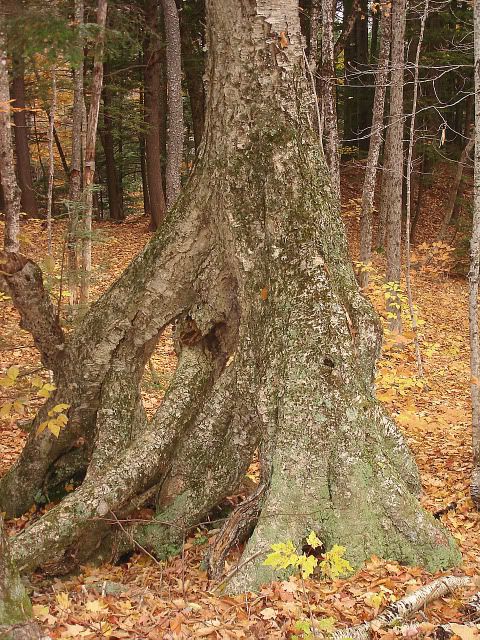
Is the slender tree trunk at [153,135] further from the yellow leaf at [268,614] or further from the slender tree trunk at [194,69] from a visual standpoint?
the yellow leaf at [268,614]

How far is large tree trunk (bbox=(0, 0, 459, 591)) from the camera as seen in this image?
4.98 meters

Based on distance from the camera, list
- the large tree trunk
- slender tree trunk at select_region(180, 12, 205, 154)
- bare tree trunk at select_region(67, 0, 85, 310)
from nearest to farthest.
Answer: the large tree trunk
bare tree trunk at select_region(67, 0, 85, 310)
slender tree trunk at select_region(180, 12, 205, 154)

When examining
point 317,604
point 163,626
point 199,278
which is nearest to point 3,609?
point 163,626

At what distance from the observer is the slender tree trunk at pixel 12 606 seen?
336 cm

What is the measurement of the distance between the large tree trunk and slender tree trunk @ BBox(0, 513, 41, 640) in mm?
1691

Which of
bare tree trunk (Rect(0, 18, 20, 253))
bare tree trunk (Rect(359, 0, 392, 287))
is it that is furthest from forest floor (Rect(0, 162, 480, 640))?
bare tree trunk (Rect(359, 0, 392, 287))

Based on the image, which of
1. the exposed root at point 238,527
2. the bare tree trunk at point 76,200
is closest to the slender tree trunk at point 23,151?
the bare tree trunk at point 76,200

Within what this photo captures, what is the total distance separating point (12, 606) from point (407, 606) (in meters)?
2.48

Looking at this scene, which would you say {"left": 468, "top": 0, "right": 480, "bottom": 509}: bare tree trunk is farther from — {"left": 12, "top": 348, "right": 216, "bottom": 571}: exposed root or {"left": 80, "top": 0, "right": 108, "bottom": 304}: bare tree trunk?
{"left": 80, "top": 0, "right": 108, "bottom": 304}: bare tree trunk

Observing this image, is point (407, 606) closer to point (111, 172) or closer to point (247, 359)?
point (247, 359)

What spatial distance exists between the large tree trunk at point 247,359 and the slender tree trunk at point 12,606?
1691 millimetres

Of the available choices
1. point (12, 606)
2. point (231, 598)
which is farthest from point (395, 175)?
point (12, 606)

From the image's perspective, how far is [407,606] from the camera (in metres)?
4.08

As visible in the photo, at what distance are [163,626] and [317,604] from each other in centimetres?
106
